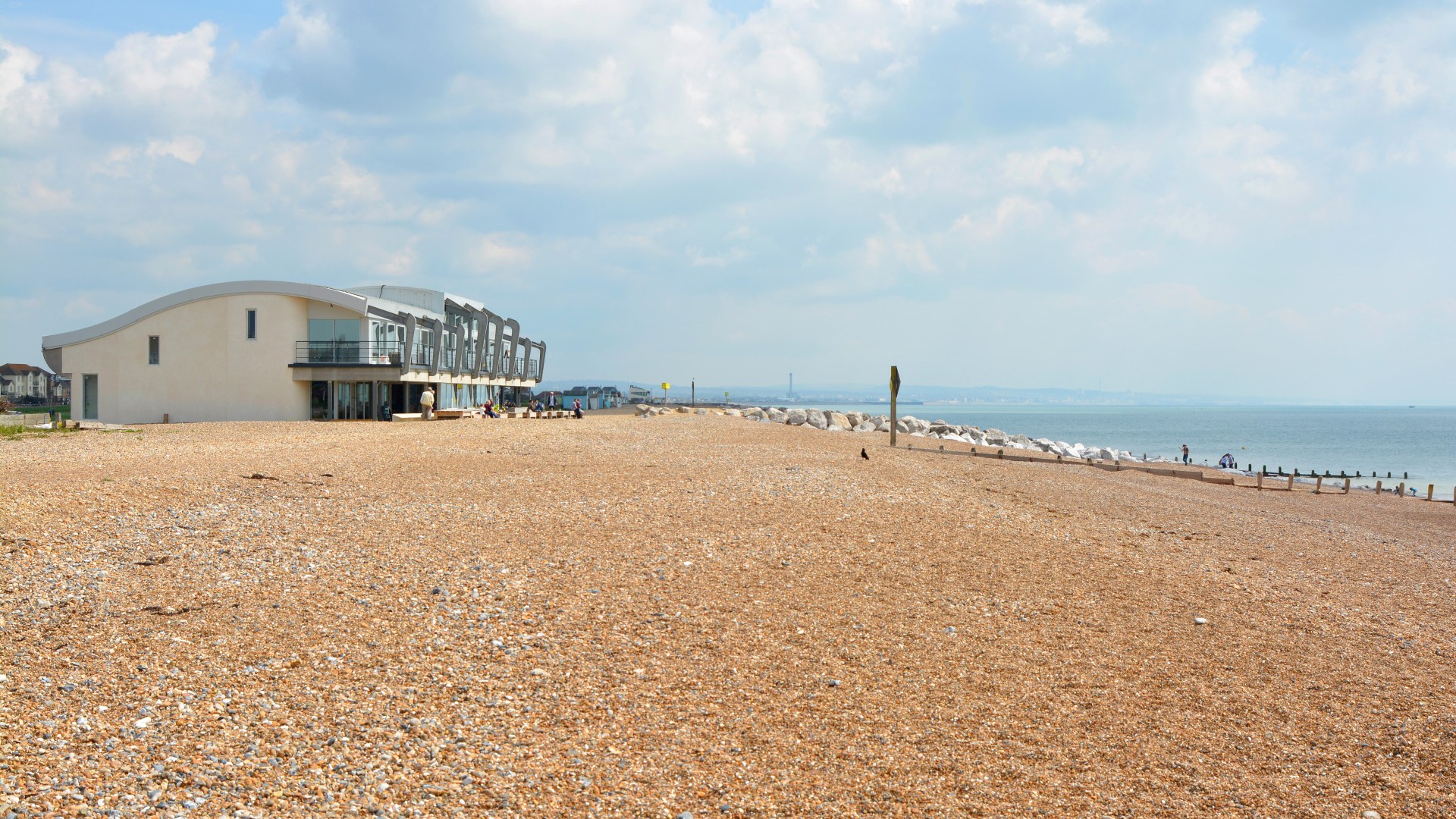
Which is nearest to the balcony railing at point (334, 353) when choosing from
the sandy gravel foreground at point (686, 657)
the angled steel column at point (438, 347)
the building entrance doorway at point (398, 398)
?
the building entrance doorway at point (398, 398)

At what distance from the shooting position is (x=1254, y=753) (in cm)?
653

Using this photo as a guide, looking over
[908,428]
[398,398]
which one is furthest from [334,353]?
[908,428]

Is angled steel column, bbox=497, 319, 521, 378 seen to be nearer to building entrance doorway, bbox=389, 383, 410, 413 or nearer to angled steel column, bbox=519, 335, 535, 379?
angled steel column, bbox=519, 335, 535, 379

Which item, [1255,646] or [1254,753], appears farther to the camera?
[1255,646]

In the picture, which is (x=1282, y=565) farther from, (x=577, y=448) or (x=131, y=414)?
(x=131, y=414)

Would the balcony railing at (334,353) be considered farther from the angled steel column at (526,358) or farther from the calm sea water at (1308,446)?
the calm sea water at (1308,446)

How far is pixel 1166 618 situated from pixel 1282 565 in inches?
175

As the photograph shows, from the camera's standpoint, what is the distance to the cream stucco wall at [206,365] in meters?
37.2

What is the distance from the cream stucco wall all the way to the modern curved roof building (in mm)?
30

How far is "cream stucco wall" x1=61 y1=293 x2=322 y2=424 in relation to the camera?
37250mm

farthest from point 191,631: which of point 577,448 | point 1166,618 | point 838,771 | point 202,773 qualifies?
point 577,448

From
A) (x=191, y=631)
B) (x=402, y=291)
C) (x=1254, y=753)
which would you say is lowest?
(x=1254, y=753)

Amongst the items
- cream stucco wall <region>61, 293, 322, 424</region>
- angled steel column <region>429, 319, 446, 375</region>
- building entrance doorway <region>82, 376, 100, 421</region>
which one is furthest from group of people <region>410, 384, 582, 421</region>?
building entrance doorway <region>82, 376, 100, 421</region>

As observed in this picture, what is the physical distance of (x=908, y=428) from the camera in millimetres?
55531
